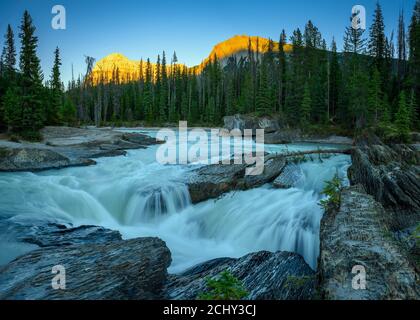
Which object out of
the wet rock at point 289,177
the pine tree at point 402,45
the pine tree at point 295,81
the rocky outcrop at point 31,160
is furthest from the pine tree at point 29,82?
the pine tree at point 402,45

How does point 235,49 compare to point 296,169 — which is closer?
point 296,169

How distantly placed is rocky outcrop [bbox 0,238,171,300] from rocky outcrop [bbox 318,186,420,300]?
2.68m

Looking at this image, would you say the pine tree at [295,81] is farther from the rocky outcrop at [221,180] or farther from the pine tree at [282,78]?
the rocky outcrop at [221,180]

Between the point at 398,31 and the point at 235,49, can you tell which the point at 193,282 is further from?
the point at 235,49

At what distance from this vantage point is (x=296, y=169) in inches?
551

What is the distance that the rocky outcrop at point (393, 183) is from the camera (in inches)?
326

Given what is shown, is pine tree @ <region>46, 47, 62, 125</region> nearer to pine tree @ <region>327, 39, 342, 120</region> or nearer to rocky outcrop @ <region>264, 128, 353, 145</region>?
rocky outcrop @ <region>264, 128, 353, 145</region>

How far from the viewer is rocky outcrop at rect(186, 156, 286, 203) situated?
452 inches

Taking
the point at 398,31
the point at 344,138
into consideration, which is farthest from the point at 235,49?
the point at 344,138

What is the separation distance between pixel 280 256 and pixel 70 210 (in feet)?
28.2

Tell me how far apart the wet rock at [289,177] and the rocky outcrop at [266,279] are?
6128 millimetres

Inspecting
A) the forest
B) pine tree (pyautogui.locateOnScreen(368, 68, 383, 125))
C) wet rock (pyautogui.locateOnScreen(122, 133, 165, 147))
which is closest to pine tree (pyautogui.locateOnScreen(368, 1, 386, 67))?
the forest

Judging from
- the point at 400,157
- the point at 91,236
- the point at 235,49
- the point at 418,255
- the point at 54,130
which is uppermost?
the point at 235,49

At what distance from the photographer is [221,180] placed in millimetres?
11695
